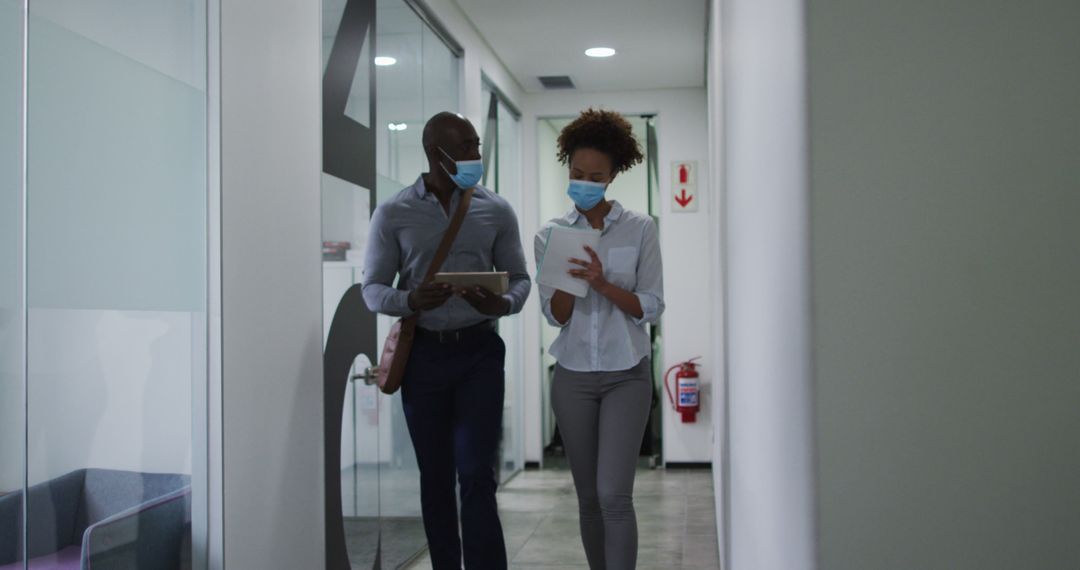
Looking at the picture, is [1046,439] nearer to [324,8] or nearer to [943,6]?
[943,6]

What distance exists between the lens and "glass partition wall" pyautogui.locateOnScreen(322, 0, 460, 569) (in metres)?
3.14

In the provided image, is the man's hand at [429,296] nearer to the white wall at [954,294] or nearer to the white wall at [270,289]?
the white wall at [270,289]

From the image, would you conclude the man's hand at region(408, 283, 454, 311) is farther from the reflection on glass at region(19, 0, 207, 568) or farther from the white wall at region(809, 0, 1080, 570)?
the white wall at region(809, 0, 1080, 570)

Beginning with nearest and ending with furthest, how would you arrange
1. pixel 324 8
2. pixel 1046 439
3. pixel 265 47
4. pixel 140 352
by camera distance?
pixel 1046 439 < pixel 140 352 < pixel 265 47 < pixel 324 8

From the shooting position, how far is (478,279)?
8.41ft

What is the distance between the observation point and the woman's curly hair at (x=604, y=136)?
9.32 ft

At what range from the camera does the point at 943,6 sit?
105cm

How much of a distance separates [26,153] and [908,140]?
136 centimetres

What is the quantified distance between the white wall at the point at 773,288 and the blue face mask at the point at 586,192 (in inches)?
27.4

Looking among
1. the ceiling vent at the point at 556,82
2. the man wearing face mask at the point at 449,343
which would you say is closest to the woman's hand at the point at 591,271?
the man wearing face mask at the point at 449,343

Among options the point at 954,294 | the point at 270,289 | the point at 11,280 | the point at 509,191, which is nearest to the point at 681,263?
the point at 509,191

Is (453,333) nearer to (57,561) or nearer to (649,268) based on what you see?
(649,268)

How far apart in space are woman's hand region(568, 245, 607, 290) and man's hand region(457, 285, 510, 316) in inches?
8.1

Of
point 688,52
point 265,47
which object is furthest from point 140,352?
point 688,52
